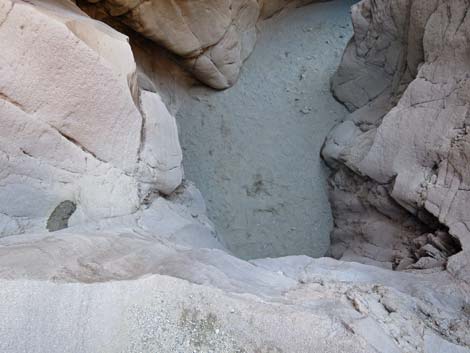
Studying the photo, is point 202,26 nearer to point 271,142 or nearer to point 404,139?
point 271,142

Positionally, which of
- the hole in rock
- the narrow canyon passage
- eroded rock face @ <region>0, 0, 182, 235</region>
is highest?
eroded rock face @ <region>0, 0, 182, 235</region>

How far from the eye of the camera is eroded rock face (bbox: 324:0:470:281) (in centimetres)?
240

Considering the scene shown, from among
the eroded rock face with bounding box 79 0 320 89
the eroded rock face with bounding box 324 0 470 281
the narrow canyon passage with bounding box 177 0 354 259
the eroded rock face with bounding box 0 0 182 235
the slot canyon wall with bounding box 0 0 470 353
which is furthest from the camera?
the narrow canyon passage with bounding box 177 0 354 259

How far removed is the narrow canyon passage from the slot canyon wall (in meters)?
0.29

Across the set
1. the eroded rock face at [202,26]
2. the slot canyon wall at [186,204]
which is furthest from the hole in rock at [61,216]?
the eroded rock face at [202,26]

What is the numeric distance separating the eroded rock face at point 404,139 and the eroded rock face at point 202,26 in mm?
1240

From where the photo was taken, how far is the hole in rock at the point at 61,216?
2.03 m

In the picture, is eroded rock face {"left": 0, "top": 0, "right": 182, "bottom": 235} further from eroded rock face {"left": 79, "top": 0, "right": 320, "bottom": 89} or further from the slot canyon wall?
eroded rock face {"left": 79, "top": 0, "right": 320, "bottom": 89}

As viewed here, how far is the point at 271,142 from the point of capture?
4.12m

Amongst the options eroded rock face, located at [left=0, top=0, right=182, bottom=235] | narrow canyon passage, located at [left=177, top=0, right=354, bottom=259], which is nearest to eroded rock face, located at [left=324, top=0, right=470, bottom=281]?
narrow canyon passage, located at [left=177, top=0, right=354, bottom=259]

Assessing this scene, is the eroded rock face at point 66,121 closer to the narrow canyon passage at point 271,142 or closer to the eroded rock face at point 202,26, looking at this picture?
the eroded rock face at point 202,26

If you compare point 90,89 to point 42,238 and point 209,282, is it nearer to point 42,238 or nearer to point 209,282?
point 42,238

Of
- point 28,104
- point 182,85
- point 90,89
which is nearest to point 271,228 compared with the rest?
point 182,85

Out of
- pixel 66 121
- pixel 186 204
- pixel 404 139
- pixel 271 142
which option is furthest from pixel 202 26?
pixel 404 139
